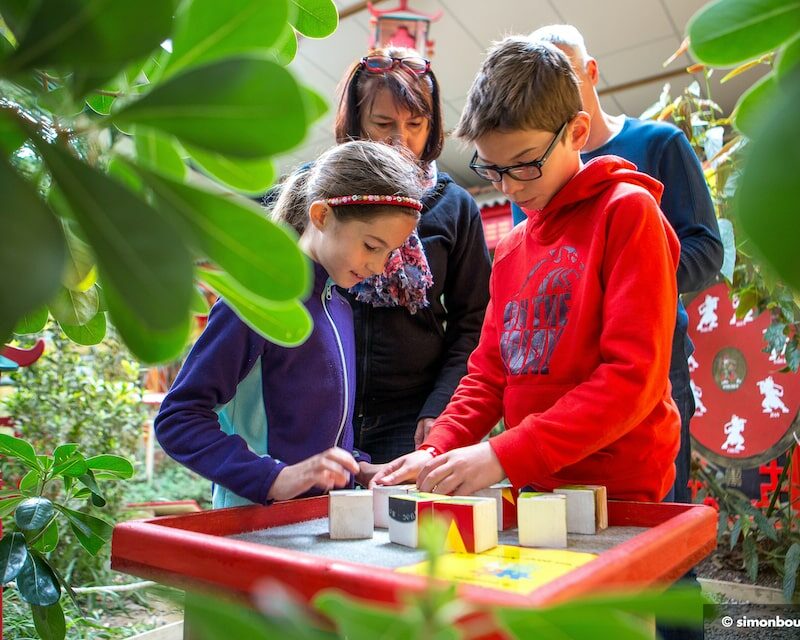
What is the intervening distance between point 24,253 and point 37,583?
641 millimetres

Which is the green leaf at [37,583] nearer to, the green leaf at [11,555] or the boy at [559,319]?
the green leaf at [11,555]

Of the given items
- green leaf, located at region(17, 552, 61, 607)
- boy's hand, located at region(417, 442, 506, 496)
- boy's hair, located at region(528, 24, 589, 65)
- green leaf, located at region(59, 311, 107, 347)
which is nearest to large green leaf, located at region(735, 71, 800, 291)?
green leaf, located at region(59, 311, 107, 347)

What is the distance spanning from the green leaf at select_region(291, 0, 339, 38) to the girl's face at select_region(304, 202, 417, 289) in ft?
1.75

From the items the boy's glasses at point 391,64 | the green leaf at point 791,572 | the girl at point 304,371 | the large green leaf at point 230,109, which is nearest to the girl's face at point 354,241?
the girl at point 304,371

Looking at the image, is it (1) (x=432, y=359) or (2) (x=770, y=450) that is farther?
(2) (x=770, y=450)

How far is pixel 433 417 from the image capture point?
1.23 metres

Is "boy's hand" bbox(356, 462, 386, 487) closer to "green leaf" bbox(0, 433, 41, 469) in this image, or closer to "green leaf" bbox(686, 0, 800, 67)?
"green leaf" bbox(0, 433, 41, 469)

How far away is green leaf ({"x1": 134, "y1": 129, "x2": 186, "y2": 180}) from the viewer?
33 cm

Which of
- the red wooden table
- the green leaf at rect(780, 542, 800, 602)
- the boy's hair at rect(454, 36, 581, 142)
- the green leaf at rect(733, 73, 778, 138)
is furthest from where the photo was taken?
the green leaf at rect(780, 542, 800, 602)

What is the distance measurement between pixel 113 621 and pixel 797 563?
2159mm

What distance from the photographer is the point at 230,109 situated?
10.0 inches

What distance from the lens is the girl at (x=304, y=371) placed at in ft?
2.81

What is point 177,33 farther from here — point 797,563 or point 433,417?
point 797,563

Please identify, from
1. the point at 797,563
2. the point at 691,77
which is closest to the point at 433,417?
the point at 797,563
